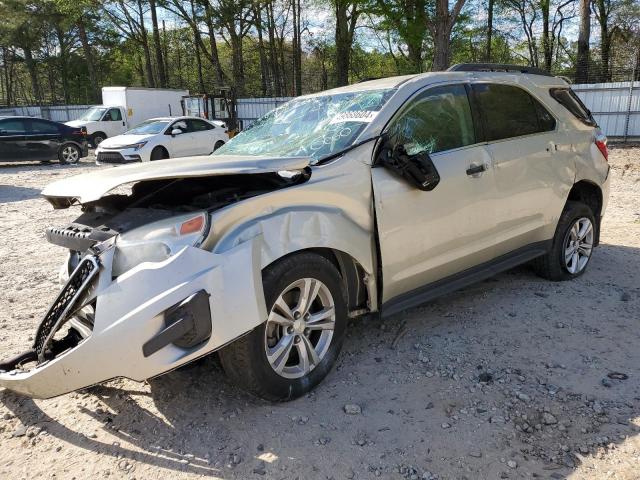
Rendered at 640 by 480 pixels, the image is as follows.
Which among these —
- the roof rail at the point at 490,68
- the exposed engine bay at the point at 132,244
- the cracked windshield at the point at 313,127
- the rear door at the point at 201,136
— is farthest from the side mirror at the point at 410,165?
the rear door at the point at 201,136

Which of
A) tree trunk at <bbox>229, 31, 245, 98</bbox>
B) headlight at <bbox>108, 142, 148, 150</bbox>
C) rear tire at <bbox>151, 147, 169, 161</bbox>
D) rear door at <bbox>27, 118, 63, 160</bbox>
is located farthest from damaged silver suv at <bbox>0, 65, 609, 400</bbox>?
tree trunk at <bbox>229, 31, 245, 98</bbox>

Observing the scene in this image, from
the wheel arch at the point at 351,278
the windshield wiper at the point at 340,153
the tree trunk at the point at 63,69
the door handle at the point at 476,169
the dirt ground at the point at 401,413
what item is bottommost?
the dirt ground at the point at 401,413

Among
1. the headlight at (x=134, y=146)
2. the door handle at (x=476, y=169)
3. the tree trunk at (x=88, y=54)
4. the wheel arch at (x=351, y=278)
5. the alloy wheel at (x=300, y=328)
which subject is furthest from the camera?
the tree trunk at (x=88, y=54)

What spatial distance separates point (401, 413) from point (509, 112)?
261 cm

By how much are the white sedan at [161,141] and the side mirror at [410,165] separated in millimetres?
11912

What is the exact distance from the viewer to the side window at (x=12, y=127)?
15.6 metres

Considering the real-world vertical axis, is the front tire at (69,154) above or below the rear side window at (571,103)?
below

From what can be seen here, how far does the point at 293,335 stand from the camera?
2975 mm

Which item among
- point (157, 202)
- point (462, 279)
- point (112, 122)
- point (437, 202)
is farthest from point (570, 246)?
point (112, 122)

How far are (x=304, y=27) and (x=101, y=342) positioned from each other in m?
38.6

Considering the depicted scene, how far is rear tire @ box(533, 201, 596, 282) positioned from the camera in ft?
15.4

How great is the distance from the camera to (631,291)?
459 centimetres

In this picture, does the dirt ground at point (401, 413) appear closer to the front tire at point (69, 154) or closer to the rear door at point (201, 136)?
the rear door at point (201, 136)

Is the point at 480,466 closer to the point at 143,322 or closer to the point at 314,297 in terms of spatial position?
the point at 314,297
